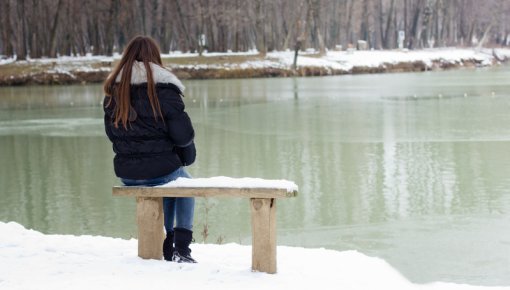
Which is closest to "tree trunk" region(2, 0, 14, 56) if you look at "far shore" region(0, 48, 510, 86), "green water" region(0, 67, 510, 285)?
"far shore" region(0, 48, 510, 86)

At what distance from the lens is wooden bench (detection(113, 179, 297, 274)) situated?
5.59m

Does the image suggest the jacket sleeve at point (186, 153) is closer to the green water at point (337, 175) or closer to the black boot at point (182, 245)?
the black boot at point (182, 245)

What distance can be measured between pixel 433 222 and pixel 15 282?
6165mm

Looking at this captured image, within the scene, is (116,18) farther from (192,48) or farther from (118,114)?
(118,114)

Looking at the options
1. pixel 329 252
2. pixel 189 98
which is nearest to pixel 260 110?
pixel 189 98

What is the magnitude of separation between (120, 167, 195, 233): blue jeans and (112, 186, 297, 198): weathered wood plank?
0.11 m

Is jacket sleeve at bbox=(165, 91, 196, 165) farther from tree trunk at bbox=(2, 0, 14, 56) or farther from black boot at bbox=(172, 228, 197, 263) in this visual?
tree trunk at bbox=(2, 0, 14, 56)

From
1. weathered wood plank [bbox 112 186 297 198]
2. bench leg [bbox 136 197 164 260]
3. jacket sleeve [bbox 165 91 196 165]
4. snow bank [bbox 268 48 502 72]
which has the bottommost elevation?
snow bank [bbox 268 48 502 72]

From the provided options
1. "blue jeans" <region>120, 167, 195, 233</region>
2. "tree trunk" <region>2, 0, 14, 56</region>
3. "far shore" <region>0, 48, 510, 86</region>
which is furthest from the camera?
"tree trunk" <region>2, 0, 14, 56</region>

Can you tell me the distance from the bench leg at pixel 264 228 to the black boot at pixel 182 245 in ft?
1.84

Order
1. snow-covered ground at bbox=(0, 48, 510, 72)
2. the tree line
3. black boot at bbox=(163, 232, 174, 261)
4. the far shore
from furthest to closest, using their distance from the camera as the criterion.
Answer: the tree line, snow-covered ground at bbox=(0, 48, 510, 72), the far shore, black boot at bbox=(163, 232, 174, 261)

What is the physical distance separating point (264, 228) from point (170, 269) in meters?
0.72

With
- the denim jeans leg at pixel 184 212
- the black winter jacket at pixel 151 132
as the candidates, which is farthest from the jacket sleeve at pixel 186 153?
the denim jeans leg at pixel 184 212

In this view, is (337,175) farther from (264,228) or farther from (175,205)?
(264,228)
